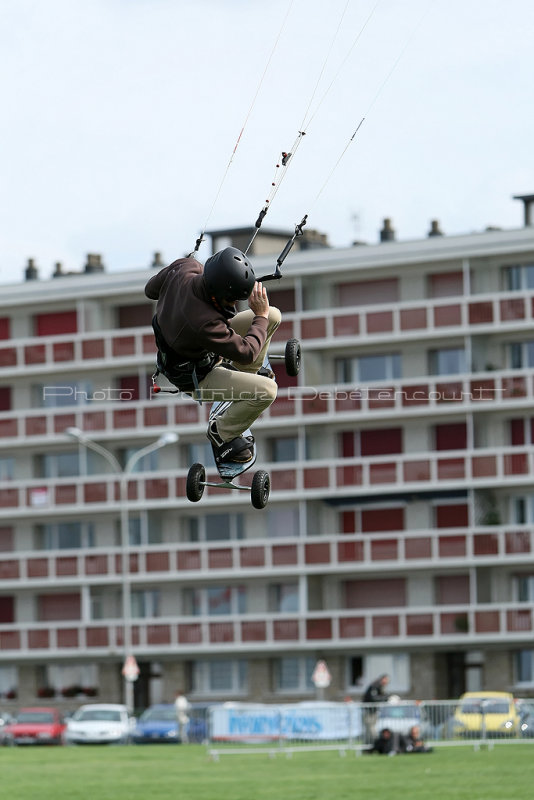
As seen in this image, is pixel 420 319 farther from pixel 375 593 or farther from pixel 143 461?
pixel 143 461

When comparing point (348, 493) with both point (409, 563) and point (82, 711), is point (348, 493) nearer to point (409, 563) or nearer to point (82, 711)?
point (409, 563)

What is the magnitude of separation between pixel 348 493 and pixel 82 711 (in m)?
21.9

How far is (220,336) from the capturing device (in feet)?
58.4

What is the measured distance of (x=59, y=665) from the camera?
9894cm

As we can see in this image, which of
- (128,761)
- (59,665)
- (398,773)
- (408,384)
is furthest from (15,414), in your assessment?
(398,773)

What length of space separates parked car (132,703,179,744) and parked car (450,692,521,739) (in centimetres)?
1982

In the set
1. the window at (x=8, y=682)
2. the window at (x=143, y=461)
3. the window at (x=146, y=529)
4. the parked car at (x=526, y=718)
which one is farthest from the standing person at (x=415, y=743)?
the window at (x=8, y=682)

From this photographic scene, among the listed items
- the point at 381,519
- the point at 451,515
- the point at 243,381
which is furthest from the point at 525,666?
the point at 243,381

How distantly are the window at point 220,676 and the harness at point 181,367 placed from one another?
77255mm

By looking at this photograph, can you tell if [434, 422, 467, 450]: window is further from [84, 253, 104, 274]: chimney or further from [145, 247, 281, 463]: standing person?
[145, 247, 281, 463]: standing person

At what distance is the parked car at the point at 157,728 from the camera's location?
244 feet

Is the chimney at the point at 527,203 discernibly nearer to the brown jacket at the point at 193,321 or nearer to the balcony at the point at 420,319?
the balcony at the point at 420,319

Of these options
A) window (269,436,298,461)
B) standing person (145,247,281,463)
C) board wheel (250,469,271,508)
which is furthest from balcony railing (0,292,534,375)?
board wheel (250,469,271,508)

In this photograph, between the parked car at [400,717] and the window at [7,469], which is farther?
the window at [7,469]
